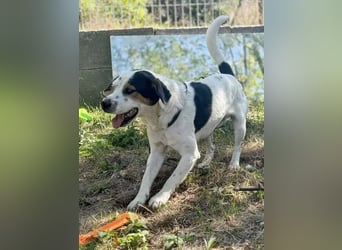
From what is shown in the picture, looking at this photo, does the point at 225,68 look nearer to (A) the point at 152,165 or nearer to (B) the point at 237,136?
(B) the point at 237,136

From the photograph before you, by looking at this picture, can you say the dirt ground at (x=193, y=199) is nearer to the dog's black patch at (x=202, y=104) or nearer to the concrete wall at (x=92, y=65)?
the dog's black patch at (x=202, y=104)

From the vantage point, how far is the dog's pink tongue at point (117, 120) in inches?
45.1

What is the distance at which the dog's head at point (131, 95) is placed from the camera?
44.5 inches

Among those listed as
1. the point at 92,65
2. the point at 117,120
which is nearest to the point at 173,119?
the point at 117,120

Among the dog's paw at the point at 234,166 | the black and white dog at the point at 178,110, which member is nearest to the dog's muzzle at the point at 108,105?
the black and white dog at the point at 178,110

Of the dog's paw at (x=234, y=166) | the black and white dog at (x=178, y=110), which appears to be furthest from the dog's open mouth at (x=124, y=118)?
the dog's paw at (x=234, y=166)

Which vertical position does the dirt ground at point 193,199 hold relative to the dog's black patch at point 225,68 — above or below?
below

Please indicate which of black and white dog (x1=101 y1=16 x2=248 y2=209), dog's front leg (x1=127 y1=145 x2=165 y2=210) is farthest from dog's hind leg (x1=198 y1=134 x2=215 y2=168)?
dog's front leg (x1=127 y1=145 x2=165 y2=210)

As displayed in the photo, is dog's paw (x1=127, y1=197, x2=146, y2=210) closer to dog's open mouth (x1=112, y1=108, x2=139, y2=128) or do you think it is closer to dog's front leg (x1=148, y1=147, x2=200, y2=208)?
dog's front leg (x1=148, y1=147, x2=200, y2=208)

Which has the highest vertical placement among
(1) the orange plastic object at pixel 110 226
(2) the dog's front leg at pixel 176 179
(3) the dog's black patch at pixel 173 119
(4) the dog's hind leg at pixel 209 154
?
(3) the dog's black patch at pixel 173 119

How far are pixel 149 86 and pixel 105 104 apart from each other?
0.37 ft

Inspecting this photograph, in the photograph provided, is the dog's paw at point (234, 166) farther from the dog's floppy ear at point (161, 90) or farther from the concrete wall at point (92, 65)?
the concrete wall at point (92, 65)
